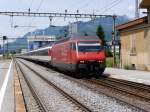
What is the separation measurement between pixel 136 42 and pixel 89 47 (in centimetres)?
841

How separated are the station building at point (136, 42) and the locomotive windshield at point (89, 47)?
565 centimetres

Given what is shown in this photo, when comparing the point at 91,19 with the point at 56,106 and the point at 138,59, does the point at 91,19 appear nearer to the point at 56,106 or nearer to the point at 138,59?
the point at 138,59

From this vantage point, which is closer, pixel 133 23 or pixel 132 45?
pixel 133 23

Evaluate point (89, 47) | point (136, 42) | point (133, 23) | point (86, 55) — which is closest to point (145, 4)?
point (133, 23)

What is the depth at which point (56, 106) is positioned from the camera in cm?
1469

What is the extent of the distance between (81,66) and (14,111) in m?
14.0

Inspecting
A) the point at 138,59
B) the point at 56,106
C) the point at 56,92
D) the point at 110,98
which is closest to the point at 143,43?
the point at 138,59

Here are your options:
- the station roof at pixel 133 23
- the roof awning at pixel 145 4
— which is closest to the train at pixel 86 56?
the roof awning at pixel 145 4

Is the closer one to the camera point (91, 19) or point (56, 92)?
point (56, 92)

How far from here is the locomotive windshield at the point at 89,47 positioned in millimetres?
27406

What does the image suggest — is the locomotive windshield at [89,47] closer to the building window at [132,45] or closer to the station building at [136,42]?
the station building at [136,42]

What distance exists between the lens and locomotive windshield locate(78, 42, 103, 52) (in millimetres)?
27406

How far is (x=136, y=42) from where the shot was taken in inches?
1377

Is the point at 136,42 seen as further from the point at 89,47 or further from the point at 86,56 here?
the point at 86,56
